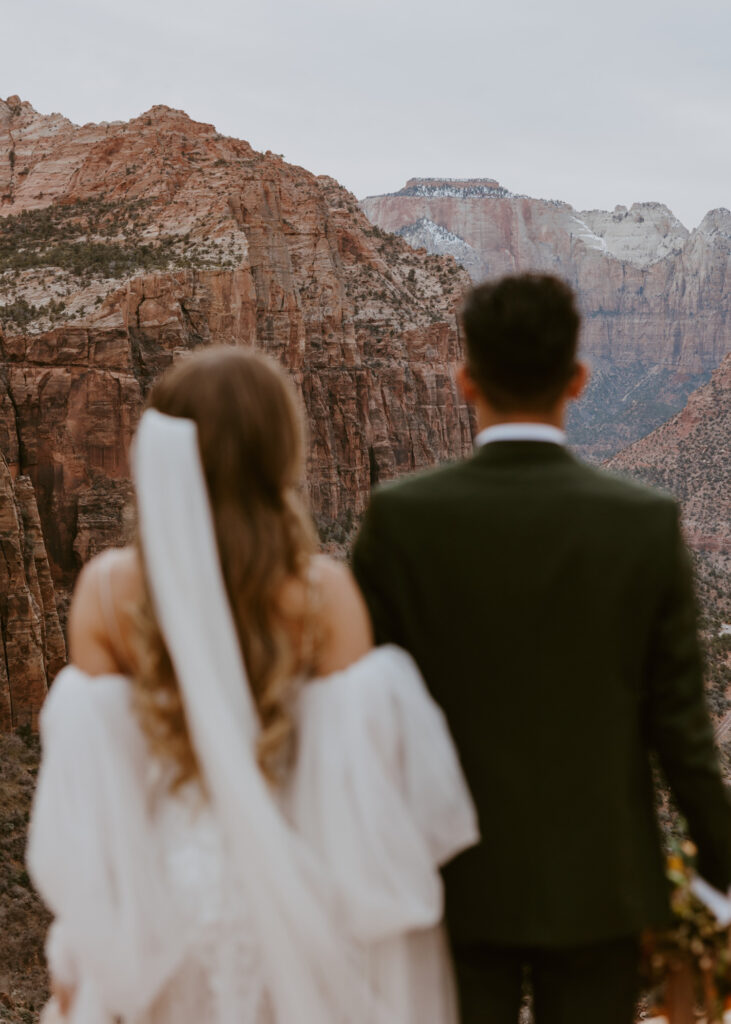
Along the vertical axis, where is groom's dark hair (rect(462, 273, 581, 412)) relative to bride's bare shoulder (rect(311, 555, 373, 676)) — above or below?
above

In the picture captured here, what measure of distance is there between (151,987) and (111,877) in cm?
27

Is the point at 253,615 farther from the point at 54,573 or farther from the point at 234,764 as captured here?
the point at 54,573

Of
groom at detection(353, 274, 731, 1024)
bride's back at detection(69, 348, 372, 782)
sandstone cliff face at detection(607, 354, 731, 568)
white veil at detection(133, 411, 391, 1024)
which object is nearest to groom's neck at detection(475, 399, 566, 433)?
groom at detection(353, 274, 731, 1024)

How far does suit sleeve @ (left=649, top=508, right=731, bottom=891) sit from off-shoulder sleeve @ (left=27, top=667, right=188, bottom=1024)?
1159 mm

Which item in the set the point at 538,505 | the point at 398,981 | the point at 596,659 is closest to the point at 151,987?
Result: the point at 398,981

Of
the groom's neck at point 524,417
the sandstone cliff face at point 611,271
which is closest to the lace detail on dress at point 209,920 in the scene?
the groom's neck at point 524,417

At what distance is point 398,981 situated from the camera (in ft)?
7.38

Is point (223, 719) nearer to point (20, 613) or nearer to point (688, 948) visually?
point (688, 948)

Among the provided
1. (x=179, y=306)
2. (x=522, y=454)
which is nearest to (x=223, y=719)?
(x=522, y=454)

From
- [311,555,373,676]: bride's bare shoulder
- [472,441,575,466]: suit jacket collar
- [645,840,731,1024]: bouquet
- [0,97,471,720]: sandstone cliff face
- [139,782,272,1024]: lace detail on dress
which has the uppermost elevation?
[0,97,471,720]: sandstone cliff face

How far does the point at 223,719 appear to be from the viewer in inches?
→ 79.8

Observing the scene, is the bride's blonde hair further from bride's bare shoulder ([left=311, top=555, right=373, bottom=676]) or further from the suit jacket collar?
the suit jacket collar

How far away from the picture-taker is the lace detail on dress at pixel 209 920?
219cm

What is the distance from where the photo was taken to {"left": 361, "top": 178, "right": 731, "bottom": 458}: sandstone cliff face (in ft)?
484
